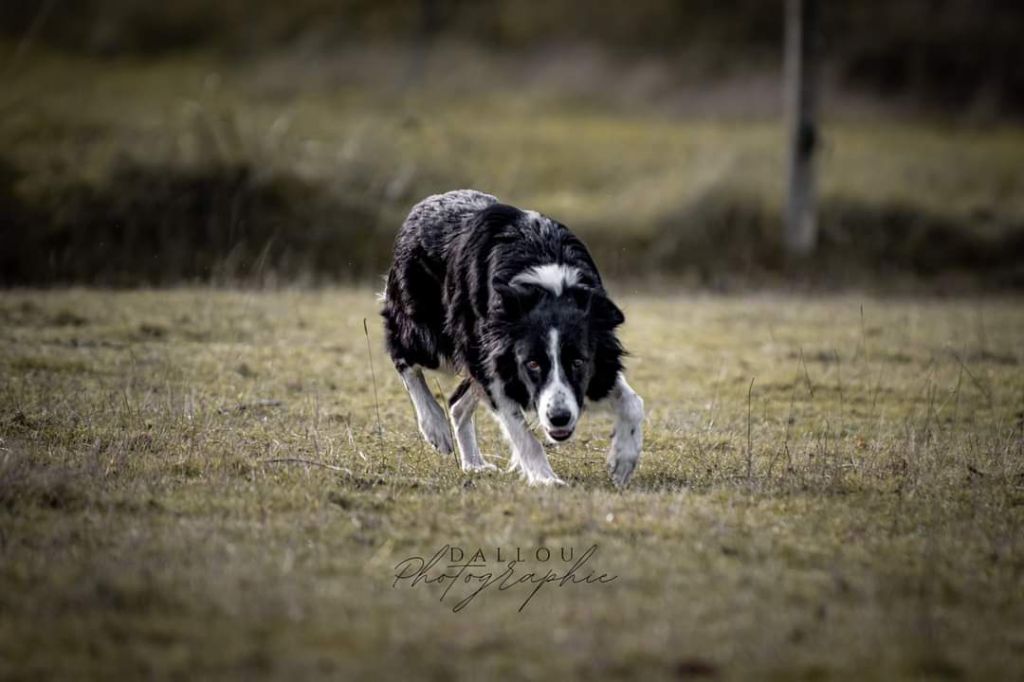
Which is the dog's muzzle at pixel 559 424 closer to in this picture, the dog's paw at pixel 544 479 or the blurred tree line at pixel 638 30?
the dog's paw at pixel 544 479

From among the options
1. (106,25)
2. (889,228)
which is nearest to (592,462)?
(889,228)

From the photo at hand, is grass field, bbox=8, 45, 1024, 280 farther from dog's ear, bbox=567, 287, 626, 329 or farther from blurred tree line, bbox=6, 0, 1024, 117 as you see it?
dog's ear, bbox=567, 287, 626, 329

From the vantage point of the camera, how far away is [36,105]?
77.8ft

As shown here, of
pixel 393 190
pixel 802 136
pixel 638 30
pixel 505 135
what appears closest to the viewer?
pixel 393 190

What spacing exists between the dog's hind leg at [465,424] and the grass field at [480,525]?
0.99 feet

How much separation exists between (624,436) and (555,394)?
0.76 metres

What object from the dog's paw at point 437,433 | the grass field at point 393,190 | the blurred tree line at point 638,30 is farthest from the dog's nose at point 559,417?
the blurred tree line at point 638,30

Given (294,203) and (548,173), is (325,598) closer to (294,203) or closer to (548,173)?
(294,203)

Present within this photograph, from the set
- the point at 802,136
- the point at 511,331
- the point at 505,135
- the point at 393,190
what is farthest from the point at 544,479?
the point at 505,135

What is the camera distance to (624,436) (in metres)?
8.30

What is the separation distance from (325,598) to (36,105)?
20.9 metres

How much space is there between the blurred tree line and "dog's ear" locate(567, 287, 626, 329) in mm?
32737

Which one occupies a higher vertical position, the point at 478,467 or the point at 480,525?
the point at 480,525

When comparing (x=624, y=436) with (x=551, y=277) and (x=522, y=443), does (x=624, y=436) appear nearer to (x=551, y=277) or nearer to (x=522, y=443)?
(x=522, y=443)
